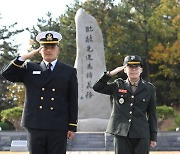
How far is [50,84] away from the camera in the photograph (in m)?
4.18

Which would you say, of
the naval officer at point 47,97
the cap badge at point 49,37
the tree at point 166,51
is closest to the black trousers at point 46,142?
the naval officer at point 47,97

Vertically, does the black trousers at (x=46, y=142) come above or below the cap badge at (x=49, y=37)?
below

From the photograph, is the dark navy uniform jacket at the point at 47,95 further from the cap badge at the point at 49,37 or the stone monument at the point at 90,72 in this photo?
the stone monument at the point at 90,72

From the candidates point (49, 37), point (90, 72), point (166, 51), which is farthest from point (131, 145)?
point (166, 51)

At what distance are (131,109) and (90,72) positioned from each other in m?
9.54

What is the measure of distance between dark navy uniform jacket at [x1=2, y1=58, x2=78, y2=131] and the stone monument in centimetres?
939

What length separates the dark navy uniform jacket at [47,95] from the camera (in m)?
4.11

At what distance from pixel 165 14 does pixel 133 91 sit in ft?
65.4

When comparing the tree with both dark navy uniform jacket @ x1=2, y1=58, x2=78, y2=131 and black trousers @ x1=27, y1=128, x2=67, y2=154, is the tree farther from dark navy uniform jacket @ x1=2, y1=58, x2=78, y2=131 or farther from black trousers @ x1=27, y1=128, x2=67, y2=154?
black trousers @ x1=27, y1=128, x2=67, y2=154

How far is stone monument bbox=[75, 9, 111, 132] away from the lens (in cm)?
1395

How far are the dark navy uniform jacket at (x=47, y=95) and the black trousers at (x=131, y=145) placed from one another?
53 centimetres

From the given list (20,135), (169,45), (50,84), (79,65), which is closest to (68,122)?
(50,84)

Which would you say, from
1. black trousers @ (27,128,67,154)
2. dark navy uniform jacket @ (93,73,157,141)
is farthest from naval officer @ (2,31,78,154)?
dark navy uniform jacket @ (93,73,157,141)

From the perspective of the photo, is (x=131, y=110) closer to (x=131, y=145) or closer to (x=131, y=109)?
(x=131, y=109)
